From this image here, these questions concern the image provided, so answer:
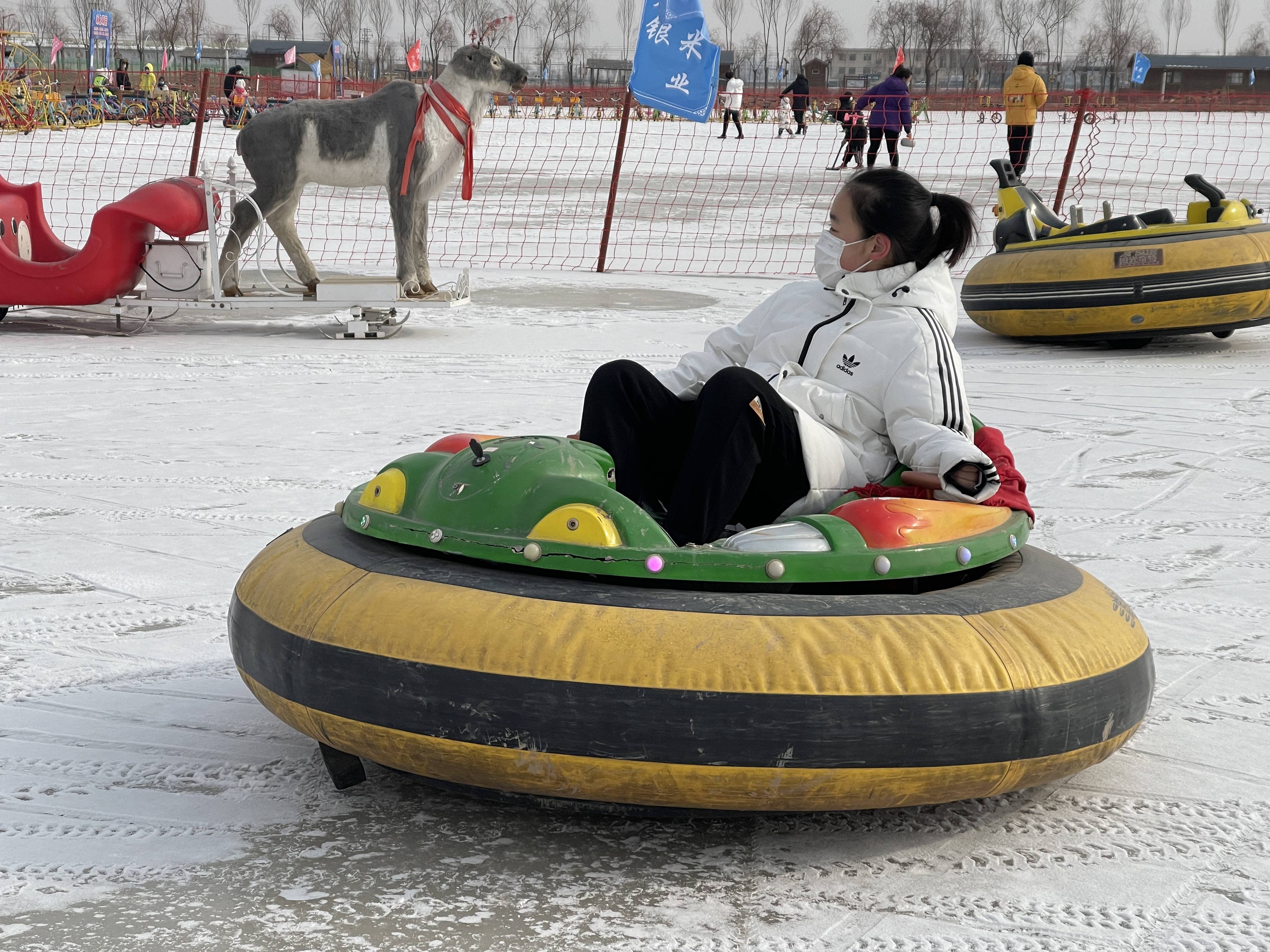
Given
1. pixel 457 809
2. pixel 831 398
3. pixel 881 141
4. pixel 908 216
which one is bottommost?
pixel 457 809

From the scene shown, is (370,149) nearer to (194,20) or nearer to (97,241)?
(97,241)

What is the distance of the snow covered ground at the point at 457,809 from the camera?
7.36ft

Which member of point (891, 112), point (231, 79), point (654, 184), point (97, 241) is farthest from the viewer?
point (231, 79)

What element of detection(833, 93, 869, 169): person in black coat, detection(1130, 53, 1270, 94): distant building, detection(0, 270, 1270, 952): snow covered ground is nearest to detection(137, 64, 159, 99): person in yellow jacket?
detection(833, 93, 869, 169): person in black coat

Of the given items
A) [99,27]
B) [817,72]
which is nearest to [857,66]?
[817,72]

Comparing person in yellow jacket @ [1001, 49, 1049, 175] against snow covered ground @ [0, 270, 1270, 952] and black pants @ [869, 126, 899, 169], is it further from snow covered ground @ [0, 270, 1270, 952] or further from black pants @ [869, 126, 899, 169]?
snow covered ground @ [0, 270, 1270, 952]

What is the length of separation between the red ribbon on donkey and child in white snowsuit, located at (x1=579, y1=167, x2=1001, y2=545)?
5622mm

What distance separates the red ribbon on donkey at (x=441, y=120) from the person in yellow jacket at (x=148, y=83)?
18677mm

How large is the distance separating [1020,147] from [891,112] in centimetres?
156

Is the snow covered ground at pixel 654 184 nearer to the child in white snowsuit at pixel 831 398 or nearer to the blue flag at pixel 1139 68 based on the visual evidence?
the blue flag at pixel 1139 68

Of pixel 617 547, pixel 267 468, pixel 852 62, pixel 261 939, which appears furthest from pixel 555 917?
pixel 852 62

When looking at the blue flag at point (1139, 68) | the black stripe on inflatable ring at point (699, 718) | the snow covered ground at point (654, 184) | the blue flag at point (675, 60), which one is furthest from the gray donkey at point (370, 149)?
the blue flag at point (1139, 68)

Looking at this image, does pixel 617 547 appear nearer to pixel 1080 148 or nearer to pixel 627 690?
pixel 627 690

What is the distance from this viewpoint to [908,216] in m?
3.16
